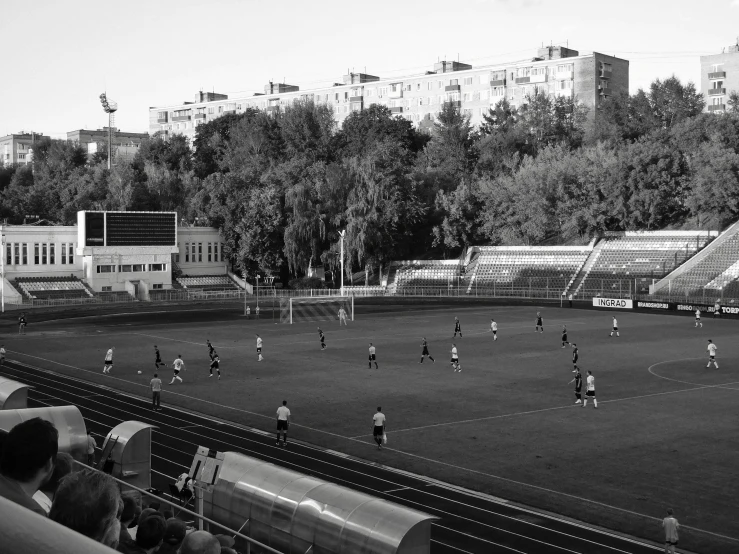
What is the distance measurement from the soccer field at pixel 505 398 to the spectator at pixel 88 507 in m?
16.5

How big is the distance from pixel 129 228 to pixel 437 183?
135ft

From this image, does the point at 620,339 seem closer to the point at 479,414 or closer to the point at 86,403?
the point at 479,414

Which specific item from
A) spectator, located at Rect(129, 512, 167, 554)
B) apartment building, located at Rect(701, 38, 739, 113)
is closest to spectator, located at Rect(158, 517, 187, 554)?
spectator, located at Rect(129, 512, 167, 554)

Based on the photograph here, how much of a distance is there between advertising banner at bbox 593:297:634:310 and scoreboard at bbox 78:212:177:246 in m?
51.2

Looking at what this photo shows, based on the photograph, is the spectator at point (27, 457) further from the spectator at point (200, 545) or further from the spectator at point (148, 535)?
the spectator at point (148, 535)

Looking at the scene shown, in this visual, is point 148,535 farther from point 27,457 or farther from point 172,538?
point 27,457

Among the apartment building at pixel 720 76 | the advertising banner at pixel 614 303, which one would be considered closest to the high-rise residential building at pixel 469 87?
the apartment building at pixel 720 76

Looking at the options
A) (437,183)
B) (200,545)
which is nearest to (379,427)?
(200,545)

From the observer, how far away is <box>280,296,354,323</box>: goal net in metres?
70.9

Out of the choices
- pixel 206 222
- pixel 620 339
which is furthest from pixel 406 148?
pixel 620 339

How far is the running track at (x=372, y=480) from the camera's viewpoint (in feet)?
59.4

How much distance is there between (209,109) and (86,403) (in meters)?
161

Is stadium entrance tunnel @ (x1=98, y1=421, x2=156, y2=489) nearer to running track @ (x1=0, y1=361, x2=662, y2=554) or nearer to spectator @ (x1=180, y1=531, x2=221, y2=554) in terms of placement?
running track @ (x1=0, y1=361, x2=662, y2=554)

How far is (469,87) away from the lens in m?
152
